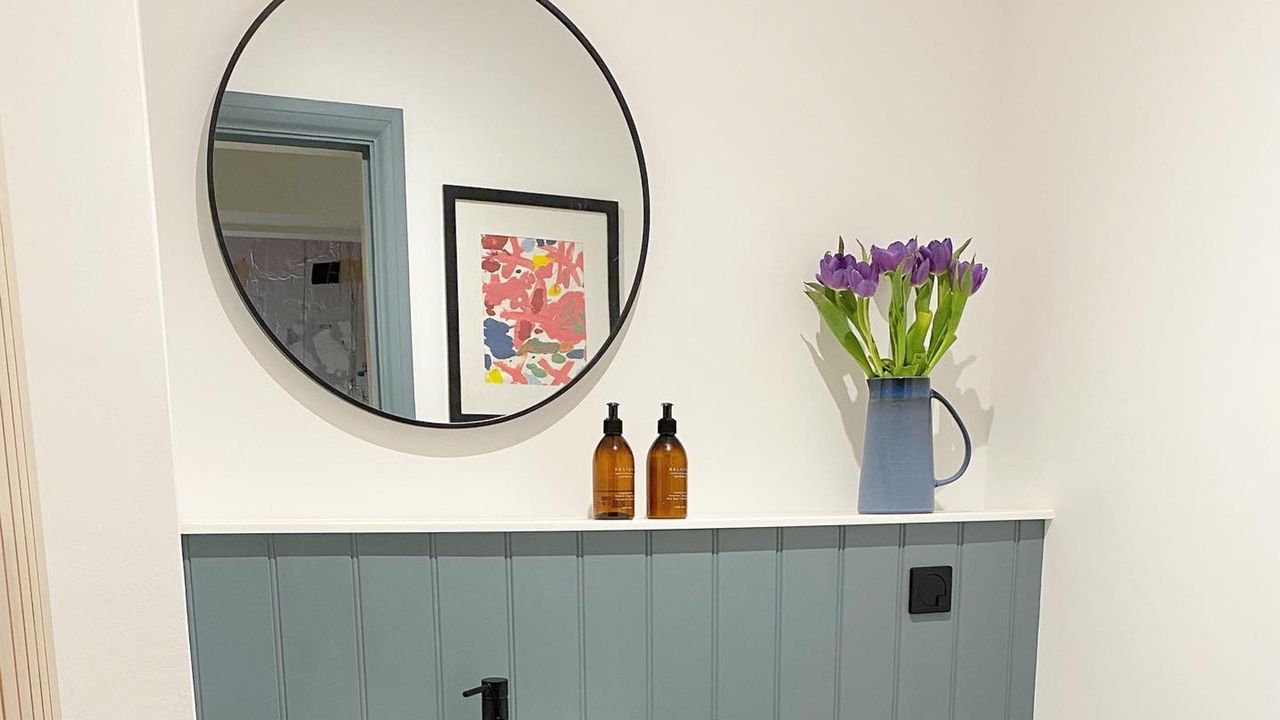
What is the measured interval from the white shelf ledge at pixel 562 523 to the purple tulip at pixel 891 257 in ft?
1.24

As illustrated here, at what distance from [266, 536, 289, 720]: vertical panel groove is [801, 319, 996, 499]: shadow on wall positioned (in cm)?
85

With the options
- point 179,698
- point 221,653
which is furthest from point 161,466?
point 221,653

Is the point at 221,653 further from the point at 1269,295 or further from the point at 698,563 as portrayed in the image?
the point at 1269,295

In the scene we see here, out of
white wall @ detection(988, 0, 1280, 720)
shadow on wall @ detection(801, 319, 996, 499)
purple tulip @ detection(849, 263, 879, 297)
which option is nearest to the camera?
white wall @ detection(988, 0, 1280, 720)

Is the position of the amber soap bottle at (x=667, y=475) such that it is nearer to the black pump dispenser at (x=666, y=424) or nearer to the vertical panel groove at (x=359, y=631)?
the black pump dispenser at (x=666, y=424)

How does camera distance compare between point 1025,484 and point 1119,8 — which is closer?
point 1119,8

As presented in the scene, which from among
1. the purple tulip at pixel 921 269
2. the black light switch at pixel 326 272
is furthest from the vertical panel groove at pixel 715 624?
the black light switch at pixel 326 272

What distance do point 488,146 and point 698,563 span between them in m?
0.67

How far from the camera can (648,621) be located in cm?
121

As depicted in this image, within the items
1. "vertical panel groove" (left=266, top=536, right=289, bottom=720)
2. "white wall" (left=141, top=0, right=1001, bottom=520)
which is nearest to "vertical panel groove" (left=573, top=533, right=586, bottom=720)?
"white wall" (left=141, top=0, right=1001, bottom=520)

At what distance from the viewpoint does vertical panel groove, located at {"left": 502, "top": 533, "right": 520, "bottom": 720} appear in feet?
3.79

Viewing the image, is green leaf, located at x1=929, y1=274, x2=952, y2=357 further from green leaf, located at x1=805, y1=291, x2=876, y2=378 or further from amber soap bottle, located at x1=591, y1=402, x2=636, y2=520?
amber soap bottle, located at x1=591, y1=402, x2=636, y2=520

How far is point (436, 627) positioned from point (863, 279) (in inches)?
31.0

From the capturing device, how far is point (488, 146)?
1217mm
